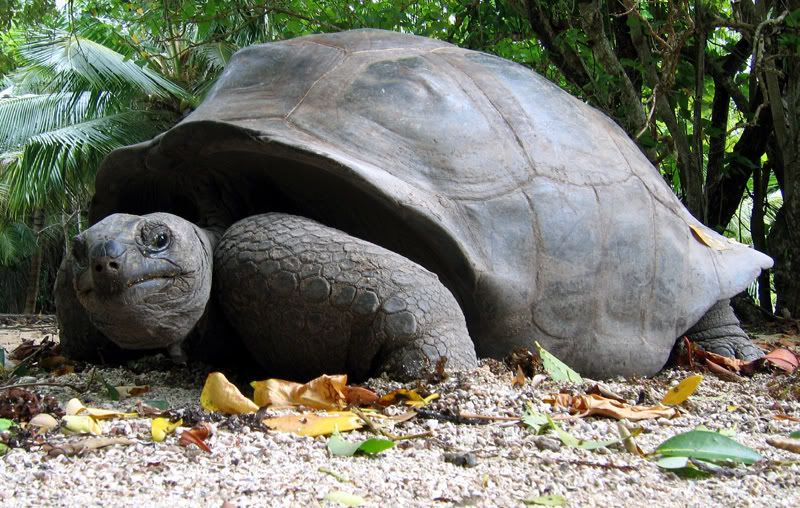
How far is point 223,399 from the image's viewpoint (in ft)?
6.79

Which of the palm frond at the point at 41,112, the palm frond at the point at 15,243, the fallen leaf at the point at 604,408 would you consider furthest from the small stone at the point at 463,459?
the palm frond at the point at 15,243

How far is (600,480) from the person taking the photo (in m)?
1.52

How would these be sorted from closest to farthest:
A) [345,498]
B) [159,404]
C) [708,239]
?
[345,498] → [159,404] → [708,239]

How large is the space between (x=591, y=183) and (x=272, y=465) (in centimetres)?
188

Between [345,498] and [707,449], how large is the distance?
0.74 metres

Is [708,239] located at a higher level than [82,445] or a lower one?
higher

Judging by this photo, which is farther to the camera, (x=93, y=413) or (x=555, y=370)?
(x=555, y=370)

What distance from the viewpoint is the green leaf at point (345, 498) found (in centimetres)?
133

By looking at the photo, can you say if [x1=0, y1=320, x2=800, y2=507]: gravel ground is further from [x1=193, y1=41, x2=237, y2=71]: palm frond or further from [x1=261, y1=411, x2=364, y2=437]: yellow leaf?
[x1=193, y1=41, x2=237, y2=71]: palm frond

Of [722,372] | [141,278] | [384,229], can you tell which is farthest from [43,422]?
[722,372]

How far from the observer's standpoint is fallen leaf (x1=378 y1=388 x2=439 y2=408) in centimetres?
211

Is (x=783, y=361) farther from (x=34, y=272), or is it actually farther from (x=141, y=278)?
(x=34, y=272)

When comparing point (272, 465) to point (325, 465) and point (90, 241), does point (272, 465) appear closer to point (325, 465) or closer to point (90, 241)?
point (325, 465)

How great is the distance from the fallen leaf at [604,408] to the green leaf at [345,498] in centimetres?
89
